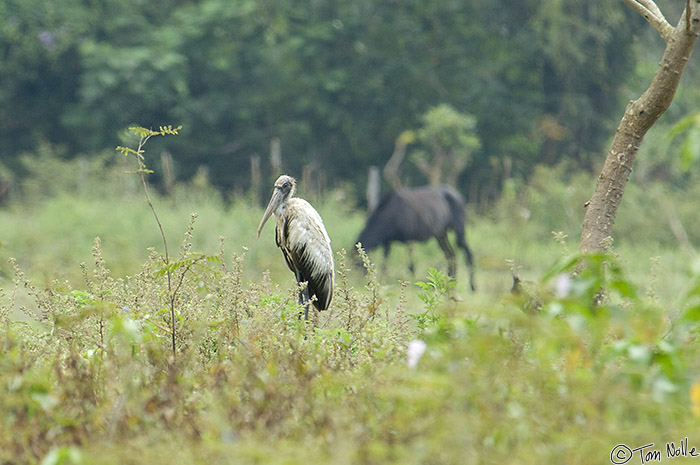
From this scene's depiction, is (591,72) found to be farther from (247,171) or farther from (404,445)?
(404,445)

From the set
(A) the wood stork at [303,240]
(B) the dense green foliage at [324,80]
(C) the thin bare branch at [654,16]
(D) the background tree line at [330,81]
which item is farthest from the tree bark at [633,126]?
(B) the dense green foliage at [324,80]

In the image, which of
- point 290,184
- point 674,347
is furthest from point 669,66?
point 290,184

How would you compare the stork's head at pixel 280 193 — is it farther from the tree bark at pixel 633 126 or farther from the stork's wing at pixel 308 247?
the tree bark at pixel 633 126

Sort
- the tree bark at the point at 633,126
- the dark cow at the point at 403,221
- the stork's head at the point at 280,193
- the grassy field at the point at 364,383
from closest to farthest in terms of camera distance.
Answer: the grassy field at the point at 364,383
the tree bark at the point at 633,126
the stork's head at the point at 280,193
the dark cow at the point at 403,221

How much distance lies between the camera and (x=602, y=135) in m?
24.2

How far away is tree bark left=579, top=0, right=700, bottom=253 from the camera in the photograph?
147 inches

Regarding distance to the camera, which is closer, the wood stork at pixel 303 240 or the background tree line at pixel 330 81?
the wood stork at pixel 303 240

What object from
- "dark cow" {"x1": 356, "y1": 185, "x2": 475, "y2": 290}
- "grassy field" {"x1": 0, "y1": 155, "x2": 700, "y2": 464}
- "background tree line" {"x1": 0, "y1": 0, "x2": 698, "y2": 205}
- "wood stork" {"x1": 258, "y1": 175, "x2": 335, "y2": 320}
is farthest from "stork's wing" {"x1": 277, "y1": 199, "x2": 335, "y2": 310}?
"background tree line" {"x1": 0, "y1": 0, "x2": 698, "y2": 205}

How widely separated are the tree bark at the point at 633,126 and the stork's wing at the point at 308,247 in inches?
103

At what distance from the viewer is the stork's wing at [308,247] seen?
6316 millimetres

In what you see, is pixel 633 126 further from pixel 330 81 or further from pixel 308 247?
pixel 330 81

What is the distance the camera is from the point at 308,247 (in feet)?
20.7

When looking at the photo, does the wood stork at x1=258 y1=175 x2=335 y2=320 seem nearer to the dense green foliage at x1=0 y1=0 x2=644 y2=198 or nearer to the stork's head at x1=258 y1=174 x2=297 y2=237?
the stork's head at x1=258 y1=174 x2=297 y2=237

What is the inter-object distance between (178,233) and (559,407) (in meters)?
12.3
